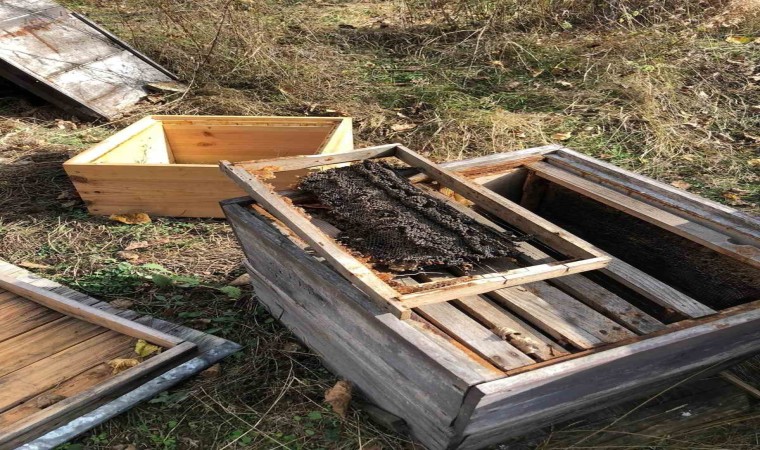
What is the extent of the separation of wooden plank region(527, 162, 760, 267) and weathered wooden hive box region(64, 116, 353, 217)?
4.33 feet

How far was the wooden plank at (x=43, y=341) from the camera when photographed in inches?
107

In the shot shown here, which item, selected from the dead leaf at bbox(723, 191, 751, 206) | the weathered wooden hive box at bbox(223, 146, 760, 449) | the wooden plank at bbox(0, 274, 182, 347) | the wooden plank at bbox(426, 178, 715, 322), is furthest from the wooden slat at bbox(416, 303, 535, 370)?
the dead leaf at bbox(723, 191, 751, 206)

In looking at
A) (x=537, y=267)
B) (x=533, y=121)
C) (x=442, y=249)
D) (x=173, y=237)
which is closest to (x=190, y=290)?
(x=173, y=237)

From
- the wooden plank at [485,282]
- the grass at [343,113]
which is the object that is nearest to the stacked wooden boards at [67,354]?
the grass at [343,113]

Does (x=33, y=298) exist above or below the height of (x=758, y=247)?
below

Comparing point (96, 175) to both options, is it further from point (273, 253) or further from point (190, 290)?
point (273, 253)

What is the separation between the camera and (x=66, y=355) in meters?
2.75

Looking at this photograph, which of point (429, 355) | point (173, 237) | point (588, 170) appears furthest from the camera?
point (173, 237)

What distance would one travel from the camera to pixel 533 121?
5.11 metres

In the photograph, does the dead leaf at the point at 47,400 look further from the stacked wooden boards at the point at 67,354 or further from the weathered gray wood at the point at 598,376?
the weathered gray wood at the point at 598,376

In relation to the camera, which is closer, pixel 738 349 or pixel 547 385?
pixel 547 385

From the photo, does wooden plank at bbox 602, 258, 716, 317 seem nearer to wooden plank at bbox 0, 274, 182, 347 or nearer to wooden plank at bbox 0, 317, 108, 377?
wooden plank at bbox 0, 274, 182, 347

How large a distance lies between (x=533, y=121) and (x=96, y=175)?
302cm

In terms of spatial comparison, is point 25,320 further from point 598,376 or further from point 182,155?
point 598,376
